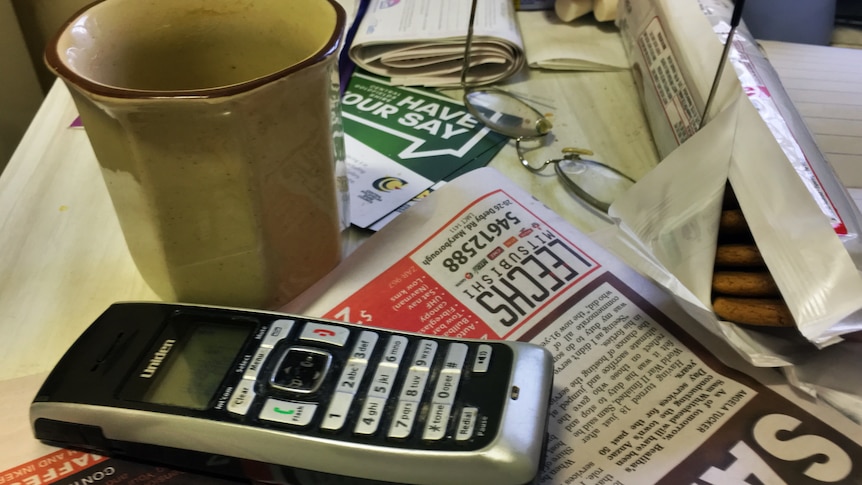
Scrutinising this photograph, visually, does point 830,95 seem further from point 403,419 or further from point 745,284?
point 403,419

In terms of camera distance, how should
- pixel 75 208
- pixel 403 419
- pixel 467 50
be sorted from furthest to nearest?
pixel 467 50, pixel 75 208, pixel 403 419

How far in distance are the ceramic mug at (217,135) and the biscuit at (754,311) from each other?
0.18 m

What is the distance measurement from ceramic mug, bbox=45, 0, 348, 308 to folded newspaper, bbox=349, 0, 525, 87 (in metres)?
0.19

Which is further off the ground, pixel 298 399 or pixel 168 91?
pixel 168 91

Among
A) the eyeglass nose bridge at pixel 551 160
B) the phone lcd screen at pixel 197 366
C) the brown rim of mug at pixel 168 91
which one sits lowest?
the eyeglass nose bridge at pixel 551 160

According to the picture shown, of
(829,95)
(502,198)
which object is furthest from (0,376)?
(829,95)

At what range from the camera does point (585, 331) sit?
317 mm

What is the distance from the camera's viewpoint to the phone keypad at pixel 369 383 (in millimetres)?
249

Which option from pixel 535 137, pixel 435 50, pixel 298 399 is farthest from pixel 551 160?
pixel 298 399

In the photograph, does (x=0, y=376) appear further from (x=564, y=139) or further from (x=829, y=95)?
(x=829, y=95)

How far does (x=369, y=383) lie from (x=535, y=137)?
255 millimetres

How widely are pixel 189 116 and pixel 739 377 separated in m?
0.25

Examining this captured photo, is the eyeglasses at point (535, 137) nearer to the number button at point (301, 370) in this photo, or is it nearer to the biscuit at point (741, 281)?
the biscuit at point (741, 281)

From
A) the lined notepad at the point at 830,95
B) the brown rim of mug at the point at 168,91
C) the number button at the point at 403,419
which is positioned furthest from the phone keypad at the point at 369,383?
the lined notepad at the point at 830,95
